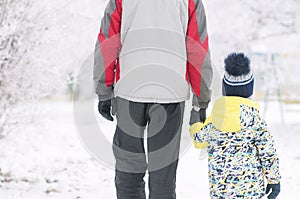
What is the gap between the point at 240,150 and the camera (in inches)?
109

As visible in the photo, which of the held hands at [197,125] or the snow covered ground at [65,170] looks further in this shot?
the snow covered ground at [65,170]

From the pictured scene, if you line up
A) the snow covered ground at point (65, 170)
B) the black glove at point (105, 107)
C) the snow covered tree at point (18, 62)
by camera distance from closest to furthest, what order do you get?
the black glove at point (105, 107) < the snow covered ground at point (65, 170) < the snow covered tree at point (18, 62)

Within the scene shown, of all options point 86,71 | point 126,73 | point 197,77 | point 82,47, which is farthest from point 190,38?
point 82,47

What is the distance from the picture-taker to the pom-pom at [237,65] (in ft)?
9.22

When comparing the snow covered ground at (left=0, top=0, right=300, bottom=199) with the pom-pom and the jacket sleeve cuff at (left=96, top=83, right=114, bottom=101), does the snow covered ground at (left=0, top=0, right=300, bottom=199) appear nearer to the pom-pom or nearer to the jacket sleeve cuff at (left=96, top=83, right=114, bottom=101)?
the pom-pom

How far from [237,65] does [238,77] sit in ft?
0.23

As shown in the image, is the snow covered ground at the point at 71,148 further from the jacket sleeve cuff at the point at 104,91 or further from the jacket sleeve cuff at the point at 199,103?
the jacket sleeve cuff at the point at 104,91

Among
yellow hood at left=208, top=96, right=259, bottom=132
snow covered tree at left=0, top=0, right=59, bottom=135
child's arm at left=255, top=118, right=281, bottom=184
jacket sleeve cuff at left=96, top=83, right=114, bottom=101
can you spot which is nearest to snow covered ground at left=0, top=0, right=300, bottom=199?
snow covered tree at left=0, top=0, right=59, bottom=135

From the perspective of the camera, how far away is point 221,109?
2.78 metres

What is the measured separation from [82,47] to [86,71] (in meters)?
0.97

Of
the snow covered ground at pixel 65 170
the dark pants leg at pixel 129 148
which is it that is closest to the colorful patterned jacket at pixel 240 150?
the dark pants leg at pixel 129 148

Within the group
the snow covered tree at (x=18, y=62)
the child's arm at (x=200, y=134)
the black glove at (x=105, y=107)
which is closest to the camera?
the child's arm at (x=200, y=134)

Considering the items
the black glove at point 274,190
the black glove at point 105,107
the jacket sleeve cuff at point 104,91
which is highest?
the jacket sleeve cuff at point 104,91

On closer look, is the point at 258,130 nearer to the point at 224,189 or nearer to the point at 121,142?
the point at 224,189
